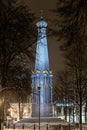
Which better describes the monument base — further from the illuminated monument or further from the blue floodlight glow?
the blue floodlight glow

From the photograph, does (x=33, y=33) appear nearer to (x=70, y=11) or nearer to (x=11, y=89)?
(x=11, y=89)

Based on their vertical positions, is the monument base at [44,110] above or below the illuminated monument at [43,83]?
below

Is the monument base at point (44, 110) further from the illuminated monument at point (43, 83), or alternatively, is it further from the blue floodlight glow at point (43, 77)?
the blue floodlight glow at point (43, 77)

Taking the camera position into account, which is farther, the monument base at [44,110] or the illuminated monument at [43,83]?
the monument base at [44,110]

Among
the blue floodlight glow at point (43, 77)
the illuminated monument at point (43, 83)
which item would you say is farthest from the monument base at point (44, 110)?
the blue floodlight glow at point (43, 77)

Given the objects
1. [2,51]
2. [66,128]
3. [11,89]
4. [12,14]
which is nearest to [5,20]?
[12,14]

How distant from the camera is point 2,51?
3148cm

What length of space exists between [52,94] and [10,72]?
5145 centimetres

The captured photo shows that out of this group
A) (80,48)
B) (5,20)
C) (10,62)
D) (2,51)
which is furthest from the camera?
(80,48)

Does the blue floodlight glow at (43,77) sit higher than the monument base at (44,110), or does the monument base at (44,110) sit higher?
the blue floodlight glow at (43,77)

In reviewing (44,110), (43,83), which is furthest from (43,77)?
(44,110)

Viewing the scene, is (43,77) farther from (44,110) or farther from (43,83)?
(44,110)

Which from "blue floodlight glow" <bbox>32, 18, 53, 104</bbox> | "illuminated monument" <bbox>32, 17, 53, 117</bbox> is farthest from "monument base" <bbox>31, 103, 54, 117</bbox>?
"blue floodlight glow" <bbox>32, 18, 53, 104</bbox>

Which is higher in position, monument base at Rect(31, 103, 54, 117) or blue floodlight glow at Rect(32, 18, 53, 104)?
blue floodlight glow at Rect(32, 18, 53, 104)
